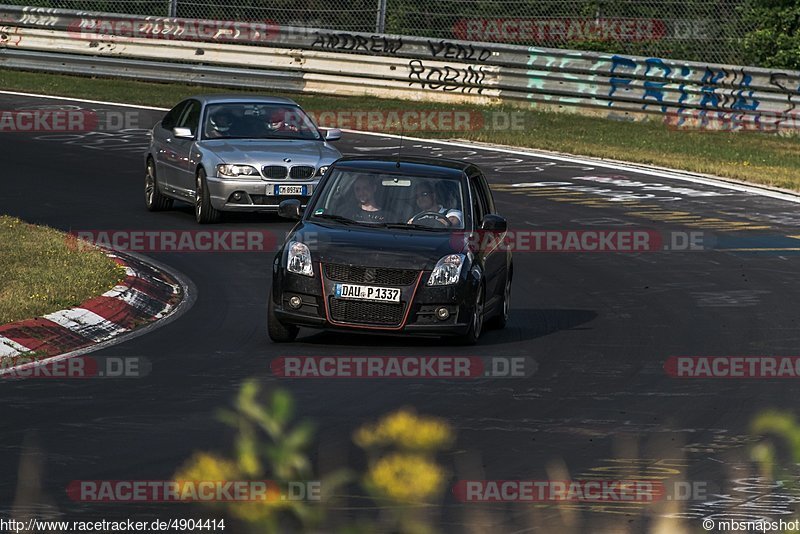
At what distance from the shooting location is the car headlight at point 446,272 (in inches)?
465

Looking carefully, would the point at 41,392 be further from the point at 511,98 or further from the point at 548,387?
the point at 511,98

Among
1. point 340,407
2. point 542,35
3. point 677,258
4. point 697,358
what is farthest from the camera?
point 542,35

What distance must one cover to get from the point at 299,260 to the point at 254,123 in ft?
26.3

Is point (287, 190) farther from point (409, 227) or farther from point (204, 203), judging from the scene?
point (409, 227)

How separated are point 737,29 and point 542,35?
13.5 feet

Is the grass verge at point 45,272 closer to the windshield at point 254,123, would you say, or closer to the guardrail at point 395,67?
the windshield at point 254,123

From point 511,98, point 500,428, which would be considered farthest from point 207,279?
point 511,98

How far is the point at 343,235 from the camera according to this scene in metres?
12.1

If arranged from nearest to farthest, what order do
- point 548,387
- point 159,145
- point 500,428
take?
1. point 500,428
2. point 548,387
3. point 159,145

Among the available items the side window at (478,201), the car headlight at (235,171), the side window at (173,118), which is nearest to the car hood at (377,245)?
the side window at (478,201)

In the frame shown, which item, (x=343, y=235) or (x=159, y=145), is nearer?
(x=343, y=235)

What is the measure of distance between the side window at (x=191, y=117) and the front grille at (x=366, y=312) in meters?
8.26

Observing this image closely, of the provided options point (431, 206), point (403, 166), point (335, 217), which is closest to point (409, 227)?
point (431, 206)

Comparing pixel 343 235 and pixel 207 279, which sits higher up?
pixel 343 235
